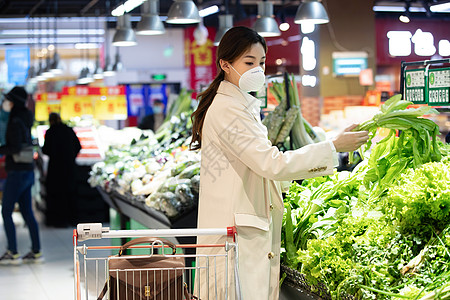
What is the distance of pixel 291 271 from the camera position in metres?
2.89

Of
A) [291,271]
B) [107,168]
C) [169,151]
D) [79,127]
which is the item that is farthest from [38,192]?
[291,271]

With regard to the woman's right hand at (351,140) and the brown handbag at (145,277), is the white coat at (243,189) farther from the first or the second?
the brown handbag at (145,277)

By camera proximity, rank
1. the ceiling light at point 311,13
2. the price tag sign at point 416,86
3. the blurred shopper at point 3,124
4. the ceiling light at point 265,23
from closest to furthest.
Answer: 1. the price tag sign at point 416,86
2. the ceiling light at point 311,13
3. the ceiling light at point 265,23
4. the blurred shopper at point 3,124

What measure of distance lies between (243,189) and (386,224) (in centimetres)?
62

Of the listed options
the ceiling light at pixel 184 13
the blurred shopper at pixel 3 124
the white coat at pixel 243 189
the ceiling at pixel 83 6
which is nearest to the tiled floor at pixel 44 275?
the blurred shopper at pixel 3 124

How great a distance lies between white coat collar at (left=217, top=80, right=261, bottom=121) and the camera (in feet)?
9.20

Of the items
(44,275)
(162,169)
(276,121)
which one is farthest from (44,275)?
(276,121)

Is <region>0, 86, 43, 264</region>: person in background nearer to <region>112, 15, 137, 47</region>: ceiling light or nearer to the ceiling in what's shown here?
<region>112, 15, 137, 47</region>: ceiling light

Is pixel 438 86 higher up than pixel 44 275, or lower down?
higher up

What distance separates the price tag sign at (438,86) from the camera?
3354 millimetres

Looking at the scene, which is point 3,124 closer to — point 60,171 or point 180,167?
point 60,171

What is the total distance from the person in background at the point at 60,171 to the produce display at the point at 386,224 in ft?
A: 21.7

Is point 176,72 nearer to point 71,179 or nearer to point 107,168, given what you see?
point 71,179

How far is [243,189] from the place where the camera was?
276 centimetres
